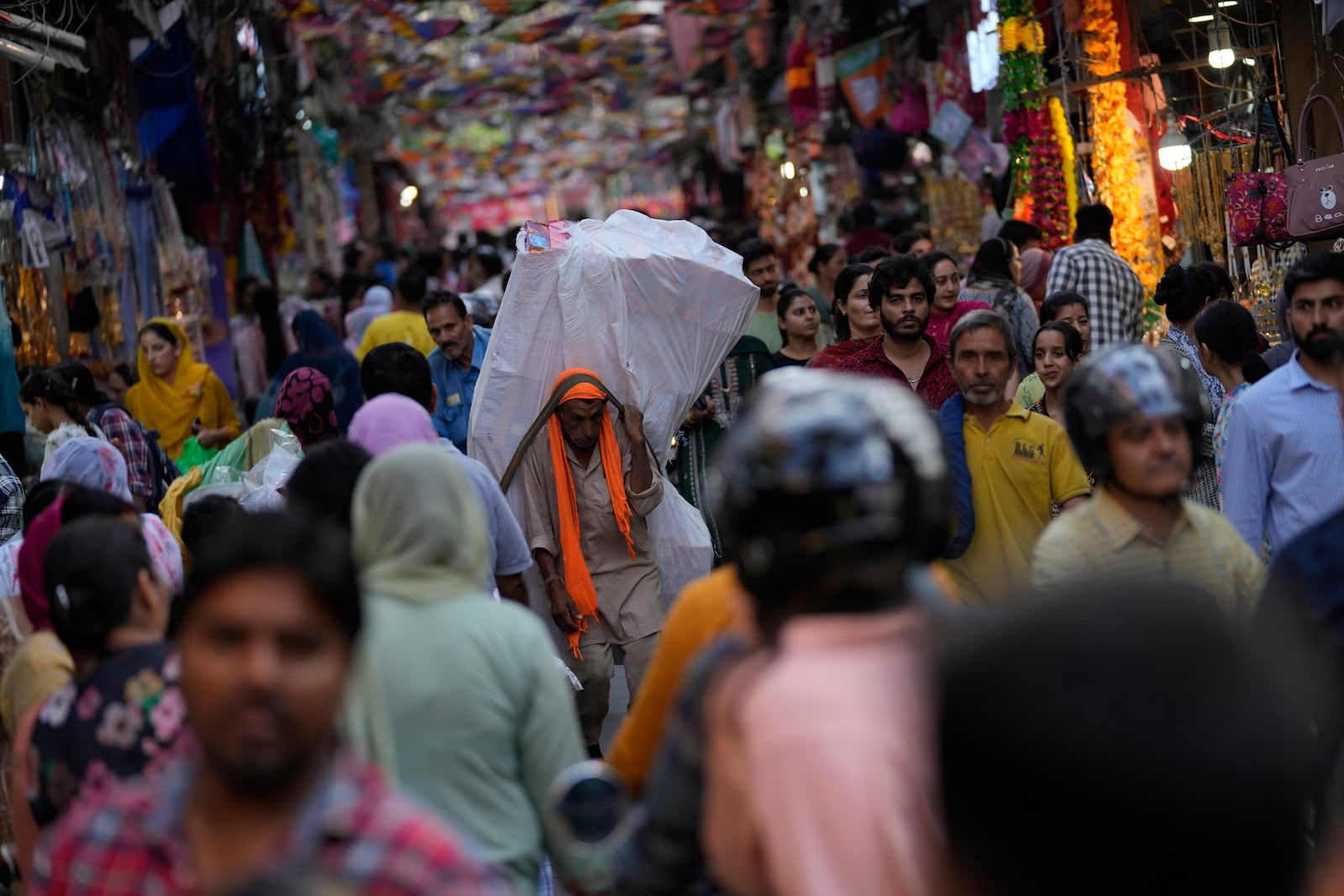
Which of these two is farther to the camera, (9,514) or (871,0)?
(871,0)

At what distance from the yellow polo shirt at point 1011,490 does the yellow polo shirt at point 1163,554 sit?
123 centimetres

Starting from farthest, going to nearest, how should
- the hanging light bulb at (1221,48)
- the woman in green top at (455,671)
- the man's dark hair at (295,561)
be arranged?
the hanging light bulb at (1221,48) < the woman in green top at (455,671) < the man's dark hair at (295,561)

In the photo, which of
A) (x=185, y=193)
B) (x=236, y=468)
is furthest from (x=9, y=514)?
(x=185, y=193)

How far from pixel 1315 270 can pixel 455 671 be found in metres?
3.01

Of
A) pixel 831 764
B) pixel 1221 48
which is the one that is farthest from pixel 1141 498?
pixel 1221 48

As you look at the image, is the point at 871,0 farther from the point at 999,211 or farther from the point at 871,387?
the point at 871,387

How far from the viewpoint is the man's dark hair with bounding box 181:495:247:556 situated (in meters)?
5.09

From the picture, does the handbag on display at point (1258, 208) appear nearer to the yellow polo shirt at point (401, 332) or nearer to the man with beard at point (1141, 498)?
the man with beard at point (1141, 498)

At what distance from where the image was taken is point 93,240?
10.7m

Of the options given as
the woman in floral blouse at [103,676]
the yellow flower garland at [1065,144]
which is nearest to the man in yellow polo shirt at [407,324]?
the yellow flower garland at [1065,144]

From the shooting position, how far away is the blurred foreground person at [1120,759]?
1.45 metres

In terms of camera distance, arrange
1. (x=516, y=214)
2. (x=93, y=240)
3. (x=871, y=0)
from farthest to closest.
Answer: (x=516, y=214)
(x=871, y=0)
(x=93, y=240)

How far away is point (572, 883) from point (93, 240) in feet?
28.8

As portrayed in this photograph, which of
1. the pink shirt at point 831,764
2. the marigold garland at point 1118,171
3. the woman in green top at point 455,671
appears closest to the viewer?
the pink shirt at point 831,764
